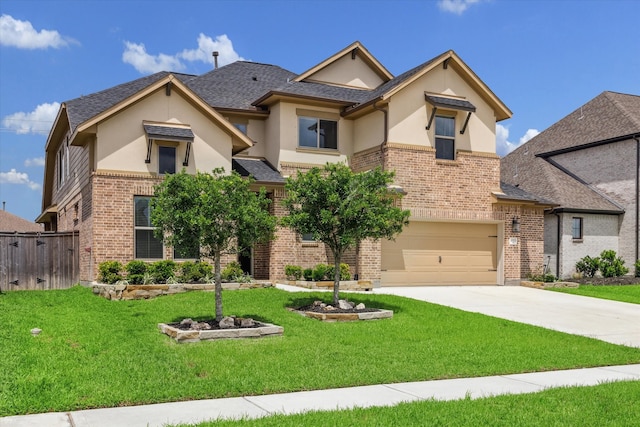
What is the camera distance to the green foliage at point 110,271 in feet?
56.4

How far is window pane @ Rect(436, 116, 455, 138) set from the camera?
22.2m

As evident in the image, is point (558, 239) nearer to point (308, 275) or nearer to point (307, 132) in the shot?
point (307, 132)

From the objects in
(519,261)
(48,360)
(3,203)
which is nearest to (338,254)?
(48,360)

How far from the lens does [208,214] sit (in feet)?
38.1

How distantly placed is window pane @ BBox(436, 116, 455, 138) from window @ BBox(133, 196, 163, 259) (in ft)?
33.7

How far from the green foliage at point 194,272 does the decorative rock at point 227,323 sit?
19.2ft

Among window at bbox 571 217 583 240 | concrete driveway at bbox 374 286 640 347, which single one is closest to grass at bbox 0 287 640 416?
concrete driveway at bbox 374 286 640 347

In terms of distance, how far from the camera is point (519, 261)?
2316cm

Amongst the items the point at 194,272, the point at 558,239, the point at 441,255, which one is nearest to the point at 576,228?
the point at 558,239

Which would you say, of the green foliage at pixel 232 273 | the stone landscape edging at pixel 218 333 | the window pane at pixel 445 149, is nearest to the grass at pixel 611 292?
the window pane at pixel 445 149

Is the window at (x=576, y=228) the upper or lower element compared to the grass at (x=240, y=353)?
upper

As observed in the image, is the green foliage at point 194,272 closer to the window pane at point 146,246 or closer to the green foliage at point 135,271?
the green foliage at point 135,271

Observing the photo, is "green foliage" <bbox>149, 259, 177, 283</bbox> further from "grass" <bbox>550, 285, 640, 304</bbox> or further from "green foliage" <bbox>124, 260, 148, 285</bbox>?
"grass" <bbox>550, 285, 640, 304</bbox>

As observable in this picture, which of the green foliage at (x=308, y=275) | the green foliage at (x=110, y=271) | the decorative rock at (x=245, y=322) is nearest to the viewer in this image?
the decorative rock at (x=245, y=322)
